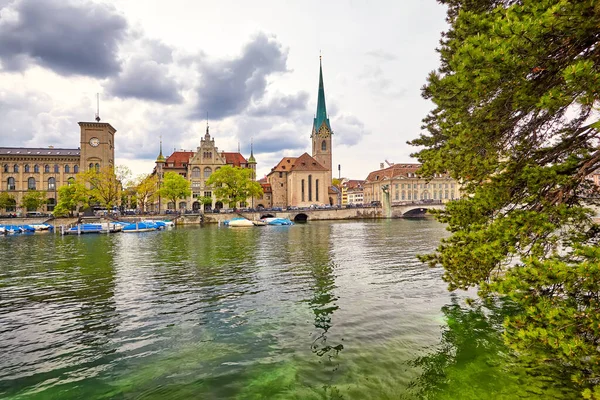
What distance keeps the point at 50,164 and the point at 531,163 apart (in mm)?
107145

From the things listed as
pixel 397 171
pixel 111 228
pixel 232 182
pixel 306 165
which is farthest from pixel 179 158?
pixel 397 171

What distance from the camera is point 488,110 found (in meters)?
6.40

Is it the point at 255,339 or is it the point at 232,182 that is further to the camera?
the point at 232,182

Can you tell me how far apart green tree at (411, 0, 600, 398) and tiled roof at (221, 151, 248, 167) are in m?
97.4

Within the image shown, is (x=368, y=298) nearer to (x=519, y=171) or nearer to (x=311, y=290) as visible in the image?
(x=311, y=290)

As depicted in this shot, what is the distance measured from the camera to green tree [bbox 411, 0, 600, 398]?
435 cm

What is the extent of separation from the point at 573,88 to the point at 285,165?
364ft

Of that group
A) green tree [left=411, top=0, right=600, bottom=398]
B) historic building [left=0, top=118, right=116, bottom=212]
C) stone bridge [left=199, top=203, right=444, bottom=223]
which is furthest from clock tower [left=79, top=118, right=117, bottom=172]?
green tree [left=411, top=0, right=600, bottom=398]

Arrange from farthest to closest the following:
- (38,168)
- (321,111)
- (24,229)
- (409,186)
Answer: (321,111) → (409,186) → (38,168) → (24,229)

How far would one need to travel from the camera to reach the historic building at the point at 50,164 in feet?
284

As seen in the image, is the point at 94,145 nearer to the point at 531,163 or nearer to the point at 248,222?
the point at 248,222

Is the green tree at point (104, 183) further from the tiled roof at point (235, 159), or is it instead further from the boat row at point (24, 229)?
the tiled roof at point (235, 159)

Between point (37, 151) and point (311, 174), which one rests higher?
point (37, 151)

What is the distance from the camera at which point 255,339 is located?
998cm
